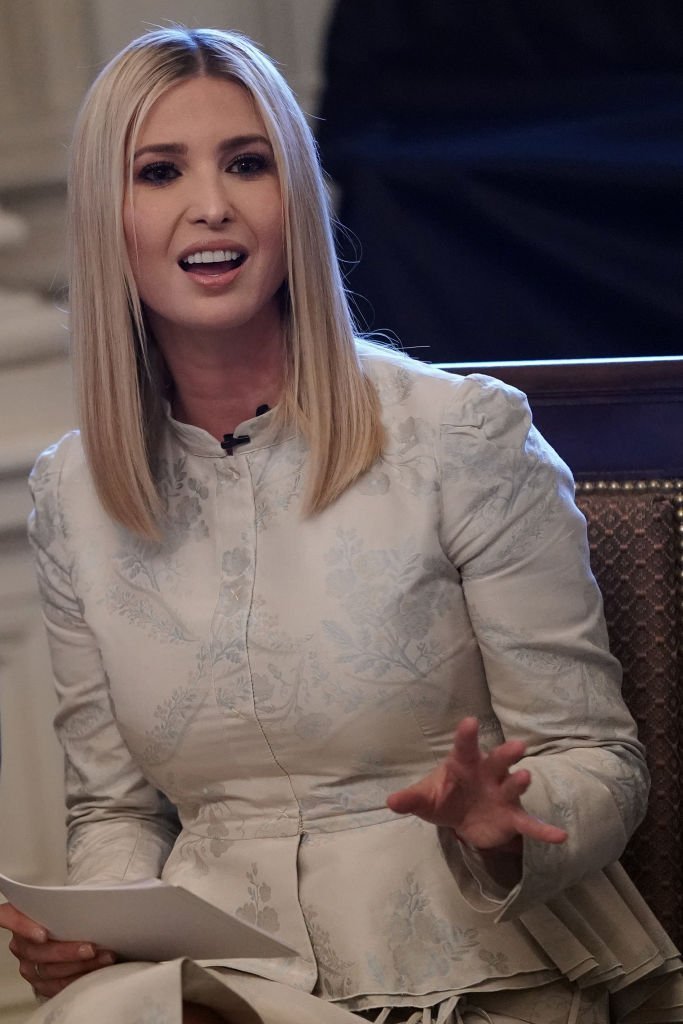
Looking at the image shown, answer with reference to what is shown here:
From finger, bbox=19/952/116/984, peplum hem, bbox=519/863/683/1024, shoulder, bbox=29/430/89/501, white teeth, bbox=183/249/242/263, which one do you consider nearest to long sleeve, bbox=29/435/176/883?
shoulder, bbox=29/430/89/501

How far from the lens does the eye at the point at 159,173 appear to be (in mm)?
1294

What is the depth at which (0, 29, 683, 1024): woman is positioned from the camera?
1.19 m

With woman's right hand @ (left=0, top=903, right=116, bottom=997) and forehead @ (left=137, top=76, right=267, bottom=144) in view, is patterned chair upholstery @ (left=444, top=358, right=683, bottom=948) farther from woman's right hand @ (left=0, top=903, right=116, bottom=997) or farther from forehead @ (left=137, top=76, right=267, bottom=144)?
woman's right hand @ (left=0, top=903, right=116, bottom=997)

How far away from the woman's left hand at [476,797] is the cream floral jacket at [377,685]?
13 cm

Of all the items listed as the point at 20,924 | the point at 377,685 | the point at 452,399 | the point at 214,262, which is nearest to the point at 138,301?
the point at 214,262

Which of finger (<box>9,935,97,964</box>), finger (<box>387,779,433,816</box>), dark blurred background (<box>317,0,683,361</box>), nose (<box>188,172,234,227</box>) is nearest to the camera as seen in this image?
finger (<box>387,779,433,816</box>)

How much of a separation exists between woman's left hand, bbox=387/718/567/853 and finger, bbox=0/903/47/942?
1.22 ft

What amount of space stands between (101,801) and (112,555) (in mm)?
270

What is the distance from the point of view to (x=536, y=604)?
3.97 ft

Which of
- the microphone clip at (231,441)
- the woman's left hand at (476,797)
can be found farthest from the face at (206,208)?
the woman's left hand at (476,797)

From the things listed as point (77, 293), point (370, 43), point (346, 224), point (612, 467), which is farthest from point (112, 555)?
point (370, 43)

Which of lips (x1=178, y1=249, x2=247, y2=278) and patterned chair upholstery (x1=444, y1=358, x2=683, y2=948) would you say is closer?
lips (x1=178, y1=249, x2=247, y2=278)

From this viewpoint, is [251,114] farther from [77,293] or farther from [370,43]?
[370,43]

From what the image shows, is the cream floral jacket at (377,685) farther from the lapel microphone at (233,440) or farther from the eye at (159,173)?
the eye at (159,173)
